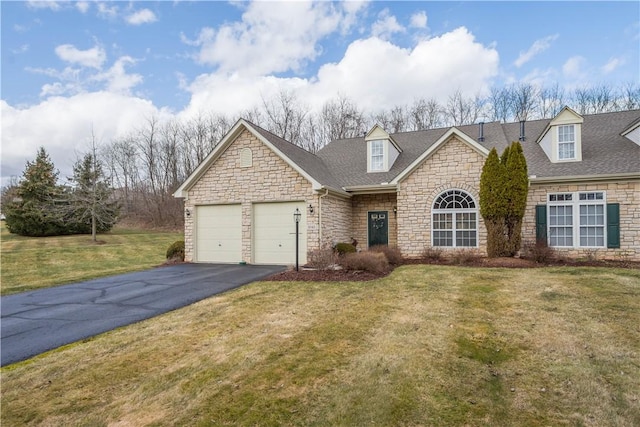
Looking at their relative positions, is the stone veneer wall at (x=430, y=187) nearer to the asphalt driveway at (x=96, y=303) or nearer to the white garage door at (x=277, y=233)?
the white garage door at (x=277, y=233)

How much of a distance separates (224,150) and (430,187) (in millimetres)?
8260

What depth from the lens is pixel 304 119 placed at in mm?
34062

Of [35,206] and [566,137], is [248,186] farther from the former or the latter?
[35,206]

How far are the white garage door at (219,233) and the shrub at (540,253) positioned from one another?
408 inches

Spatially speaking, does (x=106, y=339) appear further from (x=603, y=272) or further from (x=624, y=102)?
(x=624, y=102)

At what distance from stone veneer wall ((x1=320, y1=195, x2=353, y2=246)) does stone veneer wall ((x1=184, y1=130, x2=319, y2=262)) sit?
51 centimetres

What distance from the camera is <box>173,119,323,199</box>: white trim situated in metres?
13.1

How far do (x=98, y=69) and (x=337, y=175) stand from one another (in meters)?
11.6

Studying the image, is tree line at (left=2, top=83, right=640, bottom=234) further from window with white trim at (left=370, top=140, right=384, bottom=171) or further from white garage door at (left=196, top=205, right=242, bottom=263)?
white garage door at (left=196, top=205, right=242, bottom=263)

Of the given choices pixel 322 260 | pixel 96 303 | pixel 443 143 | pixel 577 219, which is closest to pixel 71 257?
pixel 96 303

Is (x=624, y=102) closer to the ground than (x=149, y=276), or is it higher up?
higher up

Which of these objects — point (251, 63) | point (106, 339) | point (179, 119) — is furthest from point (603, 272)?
point (179, 119)

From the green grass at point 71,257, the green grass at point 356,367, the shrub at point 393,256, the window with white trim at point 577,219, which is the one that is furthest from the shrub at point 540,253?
the green grass at point 71,257

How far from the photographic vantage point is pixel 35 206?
82.9 feet
